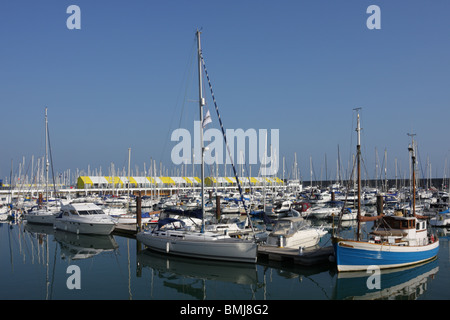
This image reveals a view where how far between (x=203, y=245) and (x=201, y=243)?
0.65 feet

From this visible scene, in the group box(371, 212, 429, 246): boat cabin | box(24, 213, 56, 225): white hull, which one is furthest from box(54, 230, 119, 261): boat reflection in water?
box(371, 212, 429, 246): boat cabin

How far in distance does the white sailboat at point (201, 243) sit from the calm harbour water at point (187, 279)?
62cm

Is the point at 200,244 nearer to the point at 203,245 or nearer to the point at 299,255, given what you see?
the point at 203,245

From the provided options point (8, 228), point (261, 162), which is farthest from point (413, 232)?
point (8, 228)

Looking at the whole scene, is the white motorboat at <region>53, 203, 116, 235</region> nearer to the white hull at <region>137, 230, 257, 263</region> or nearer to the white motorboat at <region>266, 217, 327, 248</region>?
the white hull at <region>137, 230, 257, 263</region>

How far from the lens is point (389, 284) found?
20281mm

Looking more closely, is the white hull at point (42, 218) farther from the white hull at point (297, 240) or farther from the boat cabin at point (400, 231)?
the boat cabin at point (400, 231)

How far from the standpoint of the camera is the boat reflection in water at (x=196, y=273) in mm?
20672

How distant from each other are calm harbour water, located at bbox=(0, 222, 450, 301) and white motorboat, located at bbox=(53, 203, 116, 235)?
6432 millimetres

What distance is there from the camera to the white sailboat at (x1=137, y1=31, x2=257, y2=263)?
23969 mm

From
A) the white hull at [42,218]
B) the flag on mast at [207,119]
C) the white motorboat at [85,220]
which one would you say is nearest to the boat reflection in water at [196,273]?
the flag on mast at [207,119]

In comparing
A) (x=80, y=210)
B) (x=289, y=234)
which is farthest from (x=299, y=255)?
(x=80, y=210)

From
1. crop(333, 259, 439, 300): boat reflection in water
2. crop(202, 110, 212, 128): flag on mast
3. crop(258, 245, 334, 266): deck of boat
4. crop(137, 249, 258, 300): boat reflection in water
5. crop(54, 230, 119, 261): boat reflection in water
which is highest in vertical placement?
crop(202, 110, 212, 128): flag on mast
